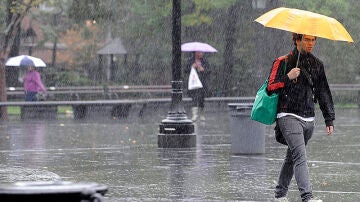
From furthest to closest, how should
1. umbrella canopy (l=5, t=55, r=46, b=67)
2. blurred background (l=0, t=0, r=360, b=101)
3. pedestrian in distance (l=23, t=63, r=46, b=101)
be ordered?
blurred background (l=0, t=0, r=360, b=101), umbrella canopy (l=5, t=55, r=46, b=67), pedestrian in distance (l=23, t=63, r=46, b=101)

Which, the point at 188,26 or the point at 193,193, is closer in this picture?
the point at 193,193

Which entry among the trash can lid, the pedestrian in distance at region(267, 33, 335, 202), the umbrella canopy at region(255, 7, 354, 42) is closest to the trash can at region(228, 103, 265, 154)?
the umbrella canopy at region(255, 7, 354, 42)

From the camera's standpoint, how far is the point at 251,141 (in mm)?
16688

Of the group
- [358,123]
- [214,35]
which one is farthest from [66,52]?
[358,123]

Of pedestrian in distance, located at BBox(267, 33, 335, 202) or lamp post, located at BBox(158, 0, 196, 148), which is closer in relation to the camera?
pedestrian in distance, located at BBox(267, 33, 335, 202)

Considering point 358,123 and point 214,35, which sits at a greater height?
point 214,35

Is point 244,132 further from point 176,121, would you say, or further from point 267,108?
point 267,108

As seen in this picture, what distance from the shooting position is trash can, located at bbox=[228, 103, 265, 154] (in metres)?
16.6

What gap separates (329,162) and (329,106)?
16.5 feet

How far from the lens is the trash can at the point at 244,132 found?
54.3 ft

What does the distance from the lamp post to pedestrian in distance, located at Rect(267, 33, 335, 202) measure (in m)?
7.11

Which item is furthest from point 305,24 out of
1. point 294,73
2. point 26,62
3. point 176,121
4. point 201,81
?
point 26,62

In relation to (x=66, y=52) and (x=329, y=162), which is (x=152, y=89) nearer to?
(x=66, y=52)

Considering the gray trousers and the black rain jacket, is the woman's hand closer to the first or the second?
the black rain jacket
